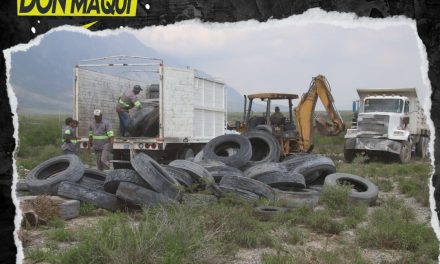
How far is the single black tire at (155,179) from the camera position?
6168mm

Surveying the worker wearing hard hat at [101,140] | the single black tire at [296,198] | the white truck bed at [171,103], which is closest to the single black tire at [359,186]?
the single black tire at [296,198]

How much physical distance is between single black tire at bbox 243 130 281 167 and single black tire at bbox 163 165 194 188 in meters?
3.88

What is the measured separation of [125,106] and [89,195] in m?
4.83

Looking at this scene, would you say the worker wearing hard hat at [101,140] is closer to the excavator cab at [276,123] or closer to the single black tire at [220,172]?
the single black tire at [220,172]

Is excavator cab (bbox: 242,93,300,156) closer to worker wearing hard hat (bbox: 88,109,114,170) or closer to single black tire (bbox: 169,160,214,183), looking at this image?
worker wearing hard hat (bbox: 88,109,114,170)

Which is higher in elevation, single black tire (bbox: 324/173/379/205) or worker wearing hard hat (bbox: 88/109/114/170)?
worker wearing hard hat (bbox: 88/109/114/170)

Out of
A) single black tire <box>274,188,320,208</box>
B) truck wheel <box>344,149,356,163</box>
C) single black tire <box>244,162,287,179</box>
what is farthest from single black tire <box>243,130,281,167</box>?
truck wheel <box>344,149,356,163</box>

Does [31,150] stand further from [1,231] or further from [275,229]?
[1,231]

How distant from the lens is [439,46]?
1.62 metres

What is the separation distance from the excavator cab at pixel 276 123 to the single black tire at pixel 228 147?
225 centimetres

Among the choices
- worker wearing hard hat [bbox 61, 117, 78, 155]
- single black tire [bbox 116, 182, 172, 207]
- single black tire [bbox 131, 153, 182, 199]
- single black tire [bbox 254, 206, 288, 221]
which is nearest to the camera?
single black tire [bbox 116, 182, 172, 207]

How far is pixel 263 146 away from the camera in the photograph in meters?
11.2

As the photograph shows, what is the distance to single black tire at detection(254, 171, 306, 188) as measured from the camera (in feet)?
26.2

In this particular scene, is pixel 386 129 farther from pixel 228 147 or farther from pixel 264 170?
pixel 264 170
